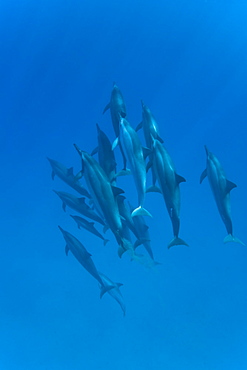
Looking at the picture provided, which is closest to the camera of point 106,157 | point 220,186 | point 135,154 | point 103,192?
point 103,192

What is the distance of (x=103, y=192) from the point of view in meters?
3.31

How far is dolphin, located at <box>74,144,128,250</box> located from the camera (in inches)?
130

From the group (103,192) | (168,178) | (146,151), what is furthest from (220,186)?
(103,192)

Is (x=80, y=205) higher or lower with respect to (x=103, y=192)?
higher

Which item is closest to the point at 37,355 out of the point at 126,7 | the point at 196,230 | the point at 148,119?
the point at 196,230

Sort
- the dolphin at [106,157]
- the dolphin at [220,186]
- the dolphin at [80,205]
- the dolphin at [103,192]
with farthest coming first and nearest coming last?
1. the dolphin at [80,205]
2. the dolphin at [106,157]
3. the dolphin at [220,186]
4. the dolphin at [103,192]

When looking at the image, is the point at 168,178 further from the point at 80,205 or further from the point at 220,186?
the point at 80,205

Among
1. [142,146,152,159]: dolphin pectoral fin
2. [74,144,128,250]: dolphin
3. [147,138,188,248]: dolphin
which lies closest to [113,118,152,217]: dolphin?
[142,146,152,159]: dolphin pectoral fin

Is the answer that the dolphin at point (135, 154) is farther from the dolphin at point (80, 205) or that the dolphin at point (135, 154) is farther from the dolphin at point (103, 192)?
the dolphin at point (80, 205)

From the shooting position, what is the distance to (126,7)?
1139 centimetres

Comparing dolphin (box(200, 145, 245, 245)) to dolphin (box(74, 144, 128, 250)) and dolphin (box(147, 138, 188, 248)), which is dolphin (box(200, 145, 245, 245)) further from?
dolphin (box(74, 144, 128, 250))

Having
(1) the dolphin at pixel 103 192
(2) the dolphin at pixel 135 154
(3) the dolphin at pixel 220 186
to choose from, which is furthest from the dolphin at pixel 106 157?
(3) the dolphin at pixel 220 186

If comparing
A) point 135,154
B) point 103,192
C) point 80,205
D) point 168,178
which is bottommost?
point 103,192

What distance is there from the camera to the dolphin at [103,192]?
130 inches
